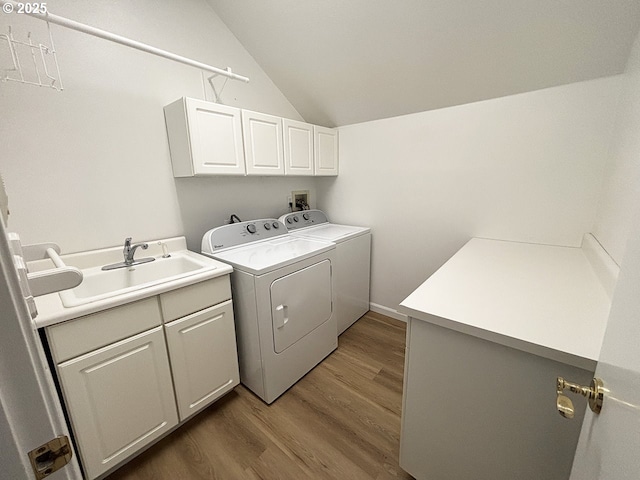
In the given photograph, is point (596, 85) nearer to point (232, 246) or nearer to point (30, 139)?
point (232, 246)

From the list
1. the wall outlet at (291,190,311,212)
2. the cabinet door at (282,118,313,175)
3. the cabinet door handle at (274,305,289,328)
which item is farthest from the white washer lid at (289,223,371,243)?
the cabinet door handle at (274,305,289,328)

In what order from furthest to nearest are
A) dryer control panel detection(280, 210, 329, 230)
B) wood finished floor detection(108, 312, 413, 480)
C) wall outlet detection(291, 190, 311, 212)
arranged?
wall outlet detection(291, 190, 311, 212) < dryer control panel detection(280, 210, 329, 230) < wood finished floor detection(108, 312, 413, 480)

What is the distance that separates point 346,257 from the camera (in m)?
2.34

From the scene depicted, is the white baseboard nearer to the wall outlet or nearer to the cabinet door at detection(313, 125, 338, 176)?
the wall outlet

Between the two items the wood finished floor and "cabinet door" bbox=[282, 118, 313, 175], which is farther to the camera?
"cabinet door" bbox=[282, 118, 313, 175]

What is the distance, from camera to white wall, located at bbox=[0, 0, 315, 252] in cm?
136

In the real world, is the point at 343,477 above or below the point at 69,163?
below

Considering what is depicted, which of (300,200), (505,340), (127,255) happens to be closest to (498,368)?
(505,340)

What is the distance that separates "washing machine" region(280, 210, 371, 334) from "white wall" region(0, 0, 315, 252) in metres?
0.89

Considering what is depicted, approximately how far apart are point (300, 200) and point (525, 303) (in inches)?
90.4

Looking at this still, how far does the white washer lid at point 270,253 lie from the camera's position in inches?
62.0

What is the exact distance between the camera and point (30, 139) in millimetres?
1360

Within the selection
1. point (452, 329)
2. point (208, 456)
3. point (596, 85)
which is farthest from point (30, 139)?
point (596, 85)

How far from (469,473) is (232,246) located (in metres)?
1.82
